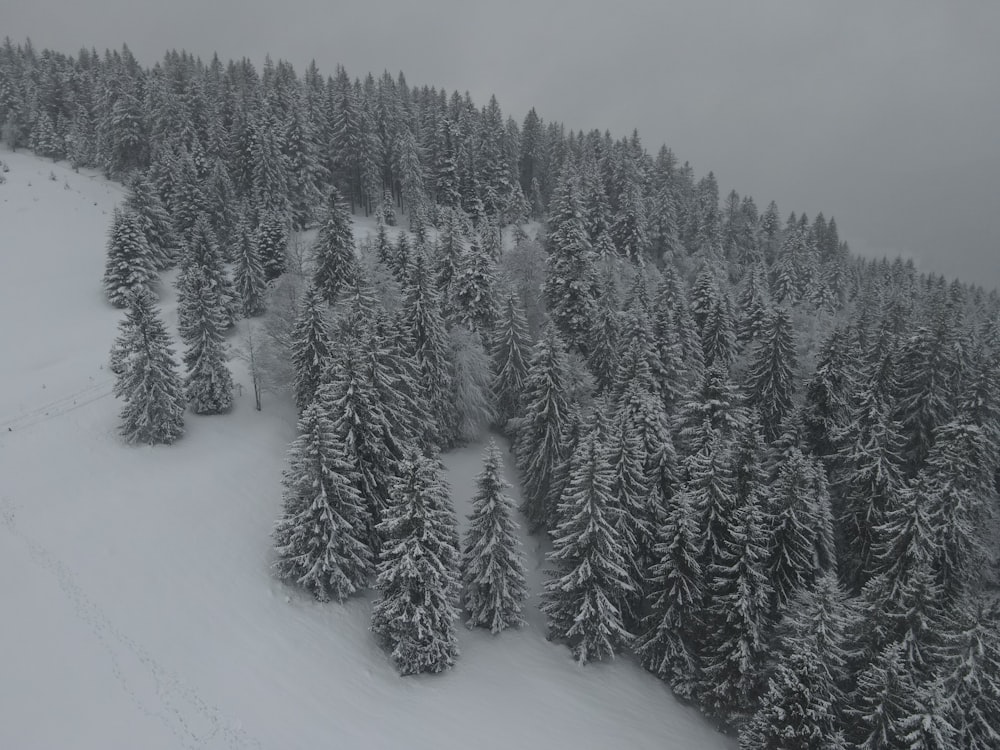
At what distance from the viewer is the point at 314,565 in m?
27.6

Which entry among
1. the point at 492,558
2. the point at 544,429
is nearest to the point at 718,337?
the point at 544,429

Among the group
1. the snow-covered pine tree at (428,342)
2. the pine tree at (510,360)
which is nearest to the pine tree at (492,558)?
the snow-covered pine tree at (428,342)

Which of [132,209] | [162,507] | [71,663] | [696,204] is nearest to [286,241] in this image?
[132,209]

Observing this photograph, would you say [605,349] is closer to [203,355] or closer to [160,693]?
[203,355]

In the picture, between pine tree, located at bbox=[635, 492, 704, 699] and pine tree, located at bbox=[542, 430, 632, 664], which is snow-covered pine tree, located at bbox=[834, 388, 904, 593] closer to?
pine tree, located at bbox=[635, 492, 704, 699]

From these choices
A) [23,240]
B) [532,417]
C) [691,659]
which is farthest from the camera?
[23,240]

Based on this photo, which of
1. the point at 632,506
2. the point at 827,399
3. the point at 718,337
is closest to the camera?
the point at 632,506

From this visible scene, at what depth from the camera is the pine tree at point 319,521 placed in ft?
91.0

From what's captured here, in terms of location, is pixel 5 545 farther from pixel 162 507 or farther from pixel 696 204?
pixel 696 204

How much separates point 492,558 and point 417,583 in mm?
4062

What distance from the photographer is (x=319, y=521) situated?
91.7ft

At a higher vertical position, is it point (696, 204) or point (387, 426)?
point (696, 204)

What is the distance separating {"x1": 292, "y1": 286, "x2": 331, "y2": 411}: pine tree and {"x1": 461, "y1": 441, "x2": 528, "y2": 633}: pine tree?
14.9 meters

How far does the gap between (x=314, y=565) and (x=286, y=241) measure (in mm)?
38118
